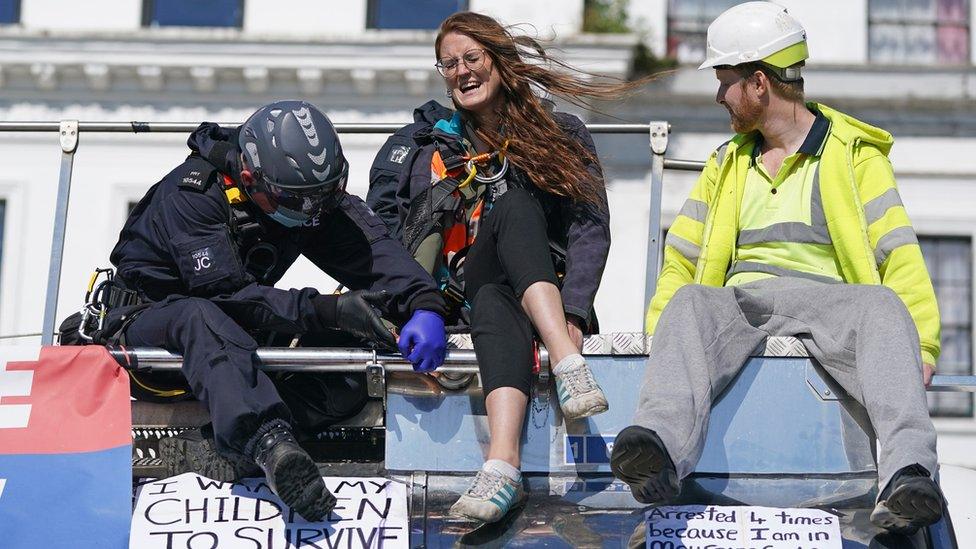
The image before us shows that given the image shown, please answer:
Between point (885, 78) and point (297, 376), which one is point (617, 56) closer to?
point (885, 78)

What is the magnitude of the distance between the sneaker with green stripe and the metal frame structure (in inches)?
20.4

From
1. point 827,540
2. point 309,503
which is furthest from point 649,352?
point 309,503

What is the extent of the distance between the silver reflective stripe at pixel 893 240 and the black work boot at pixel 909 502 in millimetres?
1194

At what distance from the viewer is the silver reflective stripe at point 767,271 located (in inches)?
235

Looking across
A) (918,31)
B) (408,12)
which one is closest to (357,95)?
(408,12)

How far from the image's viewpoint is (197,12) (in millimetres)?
18344

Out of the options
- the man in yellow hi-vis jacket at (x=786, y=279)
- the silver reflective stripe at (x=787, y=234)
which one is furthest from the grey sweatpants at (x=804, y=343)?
the silver reflective stripe at (x=787, y=234)

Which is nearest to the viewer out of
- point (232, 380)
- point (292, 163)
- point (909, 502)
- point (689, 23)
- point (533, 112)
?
point (909, 502)

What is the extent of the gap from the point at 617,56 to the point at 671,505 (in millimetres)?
12482

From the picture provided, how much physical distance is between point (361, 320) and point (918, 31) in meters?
14.5

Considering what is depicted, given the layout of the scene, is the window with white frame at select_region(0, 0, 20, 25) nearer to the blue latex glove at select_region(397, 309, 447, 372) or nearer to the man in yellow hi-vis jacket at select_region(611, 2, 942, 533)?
the man in yellow hi-vis jacket at select_region(611, 2, 942, 533)

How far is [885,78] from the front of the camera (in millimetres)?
17969

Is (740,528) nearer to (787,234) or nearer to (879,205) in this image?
(787,234)

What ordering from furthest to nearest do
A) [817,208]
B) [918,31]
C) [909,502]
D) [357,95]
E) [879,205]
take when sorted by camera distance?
[918,31] → [357,95] → [817,208] → [879,205] → [909,502]
